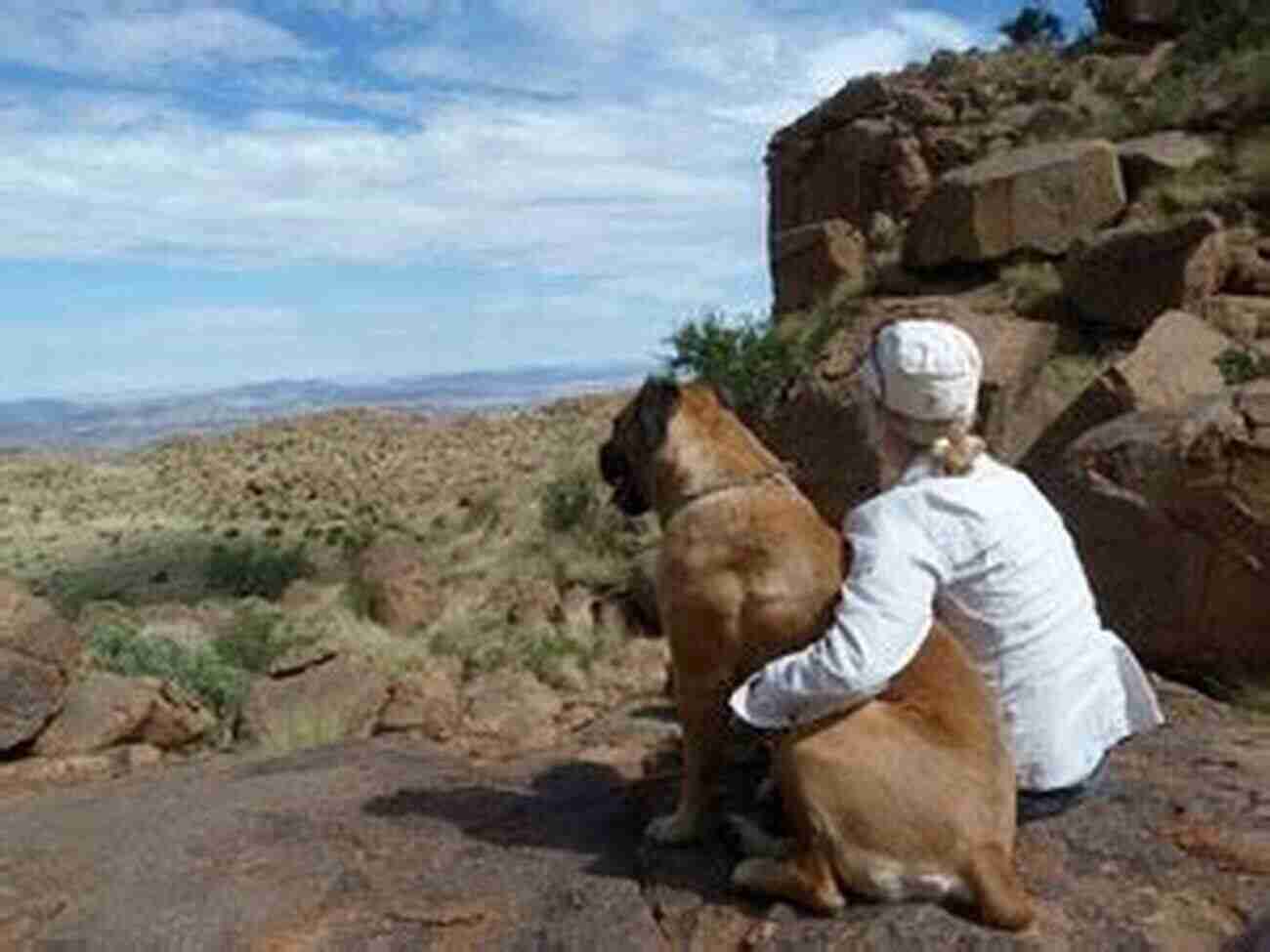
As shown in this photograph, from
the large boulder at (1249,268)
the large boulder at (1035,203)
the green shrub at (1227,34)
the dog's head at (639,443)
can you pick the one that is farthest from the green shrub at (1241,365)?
the green shrub at (1227,34)

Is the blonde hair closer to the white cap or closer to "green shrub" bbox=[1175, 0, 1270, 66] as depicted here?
the white cap

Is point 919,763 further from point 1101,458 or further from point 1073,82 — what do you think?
point 1073,82

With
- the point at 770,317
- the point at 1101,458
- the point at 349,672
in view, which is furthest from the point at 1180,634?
the point at 770,317

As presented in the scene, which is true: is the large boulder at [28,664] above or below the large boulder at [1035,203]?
below

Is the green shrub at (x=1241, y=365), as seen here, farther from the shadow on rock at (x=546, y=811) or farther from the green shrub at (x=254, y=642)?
the green shrub at (x=254, y=642)

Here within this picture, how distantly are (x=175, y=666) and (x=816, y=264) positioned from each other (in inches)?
→ 365

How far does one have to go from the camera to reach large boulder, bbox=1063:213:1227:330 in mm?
16266

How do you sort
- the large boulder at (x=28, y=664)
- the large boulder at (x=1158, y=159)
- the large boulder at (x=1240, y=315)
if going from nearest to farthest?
the large boulder at (x=28, y=664) < the large boulder at (x=1240, y=315) < the large boulder at (x=1158, y=159)

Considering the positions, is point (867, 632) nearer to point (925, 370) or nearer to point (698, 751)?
point (925, 370)

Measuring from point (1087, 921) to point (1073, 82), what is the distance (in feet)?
70.8

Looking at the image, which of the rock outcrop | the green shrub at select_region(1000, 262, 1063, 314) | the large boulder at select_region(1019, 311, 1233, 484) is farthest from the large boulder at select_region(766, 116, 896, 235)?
the large boulder at select_region(1019, 311, 1233, 484)

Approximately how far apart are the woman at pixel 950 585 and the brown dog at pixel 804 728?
146 millimetres

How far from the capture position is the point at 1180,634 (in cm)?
1144

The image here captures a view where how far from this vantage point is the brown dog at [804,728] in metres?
5.15
